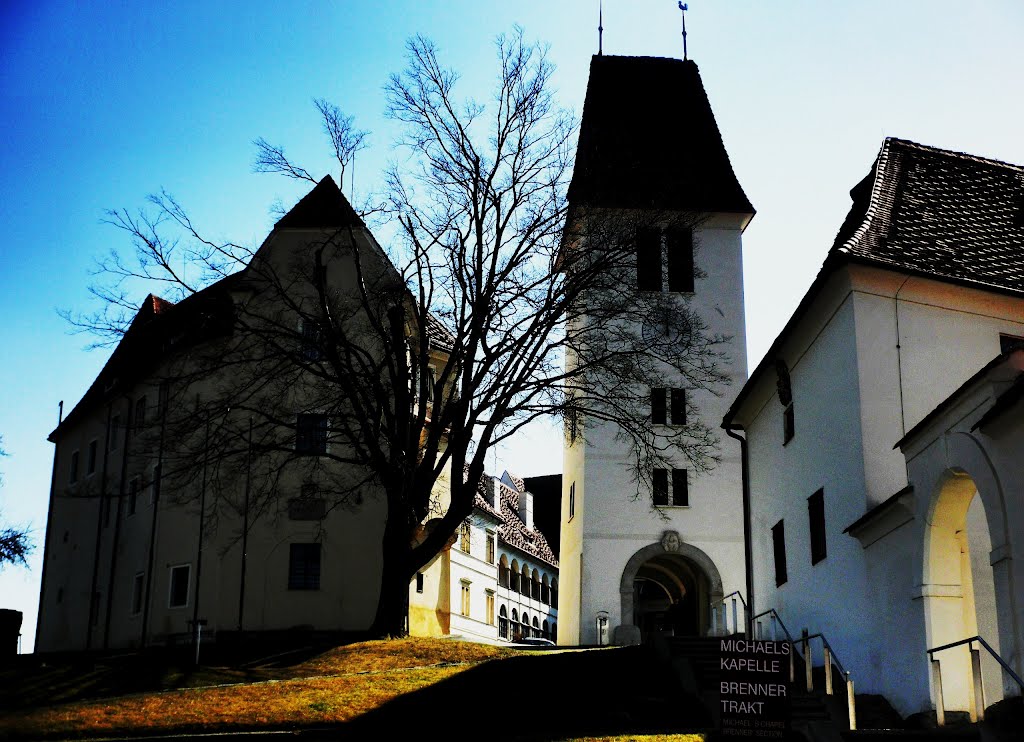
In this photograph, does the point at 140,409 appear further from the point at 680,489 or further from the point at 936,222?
the point at 936,222

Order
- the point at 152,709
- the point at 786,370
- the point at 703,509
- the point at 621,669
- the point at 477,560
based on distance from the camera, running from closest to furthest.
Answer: the point at 152,709
the point at 621,669
the point at 786,370
the point at 703,509
the point at 477,560

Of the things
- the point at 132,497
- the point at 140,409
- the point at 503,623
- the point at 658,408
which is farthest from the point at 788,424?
the point at 503,623

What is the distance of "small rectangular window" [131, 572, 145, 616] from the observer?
136ft

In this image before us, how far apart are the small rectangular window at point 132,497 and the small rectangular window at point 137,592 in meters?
2.78

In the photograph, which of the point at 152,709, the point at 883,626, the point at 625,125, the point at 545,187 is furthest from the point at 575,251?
the point at 625,125

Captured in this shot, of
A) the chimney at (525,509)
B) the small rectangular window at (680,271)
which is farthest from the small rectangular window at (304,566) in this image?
the chimney at (525,509)

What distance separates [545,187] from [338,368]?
6.62 m

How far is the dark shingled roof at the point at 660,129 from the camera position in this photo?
162 ft

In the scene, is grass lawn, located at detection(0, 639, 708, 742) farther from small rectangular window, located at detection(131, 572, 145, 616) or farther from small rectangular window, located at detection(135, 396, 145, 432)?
small rectangular window, located at detection(135, 396, 145, 432)

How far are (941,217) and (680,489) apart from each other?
74.0 feet

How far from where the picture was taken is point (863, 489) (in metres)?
21.6

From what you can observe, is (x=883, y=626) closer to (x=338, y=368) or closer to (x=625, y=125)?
(x=338, y=368)

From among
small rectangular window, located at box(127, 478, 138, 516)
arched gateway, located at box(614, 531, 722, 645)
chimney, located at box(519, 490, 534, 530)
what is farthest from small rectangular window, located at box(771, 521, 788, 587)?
chimney, located at box(519, 490, 534, 530)

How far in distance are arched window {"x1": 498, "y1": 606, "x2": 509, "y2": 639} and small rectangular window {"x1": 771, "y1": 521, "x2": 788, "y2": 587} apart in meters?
36.0
